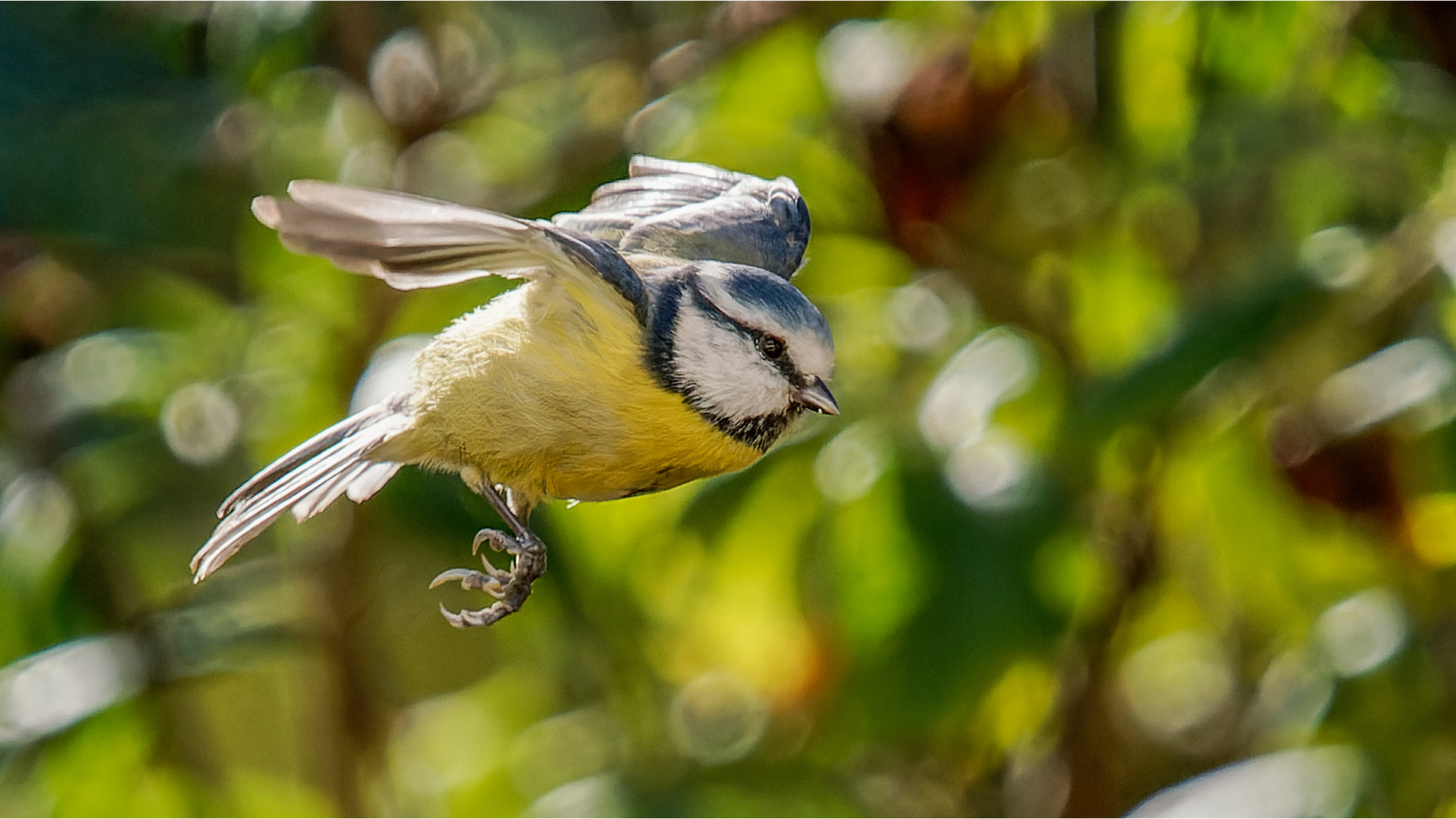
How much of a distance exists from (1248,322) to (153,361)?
1225mm

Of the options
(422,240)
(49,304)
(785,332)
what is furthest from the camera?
(49,304)

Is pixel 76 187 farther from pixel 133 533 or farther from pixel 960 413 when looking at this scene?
pixel 960 413

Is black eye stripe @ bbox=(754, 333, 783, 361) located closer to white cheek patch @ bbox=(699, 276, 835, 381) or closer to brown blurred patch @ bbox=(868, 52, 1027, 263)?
white cheek patch @ bbox=(699, 276, 835, 381)

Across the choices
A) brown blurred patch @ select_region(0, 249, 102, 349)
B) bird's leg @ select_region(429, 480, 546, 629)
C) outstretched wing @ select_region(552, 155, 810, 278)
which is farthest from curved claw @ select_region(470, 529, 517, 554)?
brown blurred patch @ select_region(0, 249, 102, 349)

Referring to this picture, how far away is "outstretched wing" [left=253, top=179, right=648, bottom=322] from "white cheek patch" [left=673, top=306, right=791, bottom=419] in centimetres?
8

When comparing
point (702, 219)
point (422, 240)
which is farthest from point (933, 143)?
point (422, 240)

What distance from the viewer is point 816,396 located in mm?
969

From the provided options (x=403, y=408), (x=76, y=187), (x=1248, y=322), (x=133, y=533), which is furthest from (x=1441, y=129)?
(x=133, y=533)

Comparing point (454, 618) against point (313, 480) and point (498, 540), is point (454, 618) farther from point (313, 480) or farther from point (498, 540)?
point (313, 480)

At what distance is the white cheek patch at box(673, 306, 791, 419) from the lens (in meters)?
0.96

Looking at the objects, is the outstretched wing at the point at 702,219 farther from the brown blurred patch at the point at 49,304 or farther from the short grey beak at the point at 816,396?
the brown blurred patch at the point at 49,304

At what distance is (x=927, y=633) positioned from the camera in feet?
4.14

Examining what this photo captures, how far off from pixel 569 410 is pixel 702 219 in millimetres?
293

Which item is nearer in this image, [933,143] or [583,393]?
[583,393]
